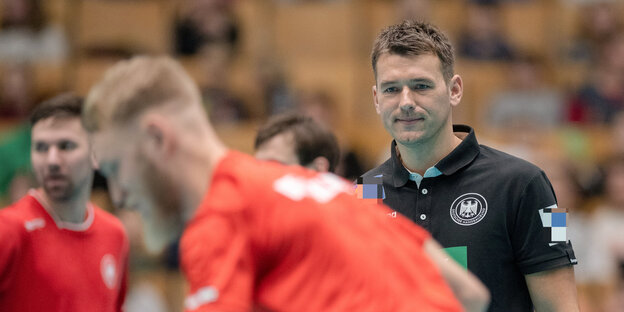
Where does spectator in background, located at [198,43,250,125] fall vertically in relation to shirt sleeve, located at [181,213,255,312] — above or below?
below

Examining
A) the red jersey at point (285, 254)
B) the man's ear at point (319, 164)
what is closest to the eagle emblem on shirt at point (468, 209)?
the man's ear at point (319, 164)

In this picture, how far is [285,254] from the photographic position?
6.88 feet

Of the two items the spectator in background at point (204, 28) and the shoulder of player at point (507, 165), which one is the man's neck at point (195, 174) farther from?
the spectator in background at point (204, 28)

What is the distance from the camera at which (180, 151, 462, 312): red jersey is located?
80.0 inches

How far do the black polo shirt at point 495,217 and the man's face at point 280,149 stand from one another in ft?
2.26

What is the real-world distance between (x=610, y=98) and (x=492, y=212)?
597 cm

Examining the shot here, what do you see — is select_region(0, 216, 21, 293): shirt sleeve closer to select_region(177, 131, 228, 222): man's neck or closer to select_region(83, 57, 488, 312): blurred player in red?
select_region(83, 57, 488, 312): blurred player in red

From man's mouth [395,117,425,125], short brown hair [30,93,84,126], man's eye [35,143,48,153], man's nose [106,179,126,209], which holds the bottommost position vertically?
man's eye [35,143,48,153]

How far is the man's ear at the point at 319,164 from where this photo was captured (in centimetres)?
405

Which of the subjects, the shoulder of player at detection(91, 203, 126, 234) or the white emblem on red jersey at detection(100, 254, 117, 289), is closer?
the white emblem on red jersey at detection(100, 254, 117, 289)

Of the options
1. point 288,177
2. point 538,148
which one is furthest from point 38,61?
point 288,177

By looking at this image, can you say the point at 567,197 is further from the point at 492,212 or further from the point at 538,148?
the point at 492,212

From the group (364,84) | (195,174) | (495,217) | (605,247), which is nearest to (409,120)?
(495,217)

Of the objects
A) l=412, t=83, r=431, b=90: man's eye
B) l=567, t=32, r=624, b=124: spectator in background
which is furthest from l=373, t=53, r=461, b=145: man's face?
l=567, t=32, r=624, b=124: spectator in background
